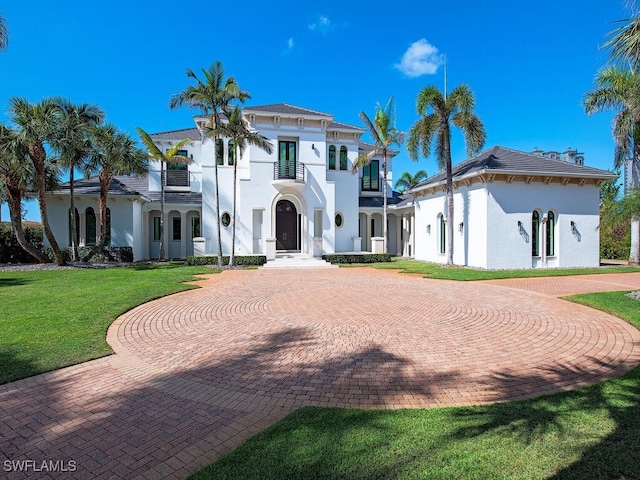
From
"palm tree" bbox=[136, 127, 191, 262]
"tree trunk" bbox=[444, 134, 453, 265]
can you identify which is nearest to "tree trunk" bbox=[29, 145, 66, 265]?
"palm tree" bbox=[136, 127, 191, 262]

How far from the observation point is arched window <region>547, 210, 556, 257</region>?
1947 cm

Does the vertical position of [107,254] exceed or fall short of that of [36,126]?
it falls short

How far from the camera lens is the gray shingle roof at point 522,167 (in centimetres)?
1809

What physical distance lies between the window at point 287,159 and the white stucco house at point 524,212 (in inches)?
418

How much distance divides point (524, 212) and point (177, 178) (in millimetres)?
24252

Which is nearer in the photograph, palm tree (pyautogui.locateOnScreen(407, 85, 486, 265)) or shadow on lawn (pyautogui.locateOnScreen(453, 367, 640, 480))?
shadow on lawn (pyautogui.locateOnScreen(453, 367, 640, 480))

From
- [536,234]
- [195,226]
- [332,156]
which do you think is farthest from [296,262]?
[536,234]

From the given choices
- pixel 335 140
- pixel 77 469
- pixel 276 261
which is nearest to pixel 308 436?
pixel 77 469

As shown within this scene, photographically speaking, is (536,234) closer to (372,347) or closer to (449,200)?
(449,200)

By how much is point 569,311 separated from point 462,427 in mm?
7376

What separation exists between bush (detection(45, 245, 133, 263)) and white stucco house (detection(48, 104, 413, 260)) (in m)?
0.60

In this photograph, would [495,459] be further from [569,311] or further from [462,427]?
[569,311]

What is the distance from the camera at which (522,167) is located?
18609 millimetres

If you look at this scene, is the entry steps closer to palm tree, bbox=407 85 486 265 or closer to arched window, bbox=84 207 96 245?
palm tree, bbox=407 85 486 265
